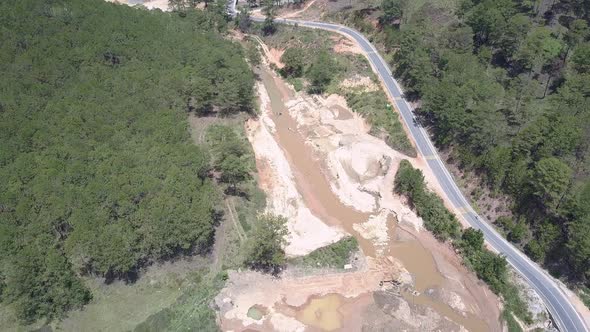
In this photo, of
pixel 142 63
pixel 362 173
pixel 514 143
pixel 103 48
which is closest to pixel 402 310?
pixel 362 173

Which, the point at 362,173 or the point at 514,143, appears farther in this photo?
the point at 362,173

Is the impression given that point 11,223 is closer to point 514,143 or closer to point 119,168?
point 119,168

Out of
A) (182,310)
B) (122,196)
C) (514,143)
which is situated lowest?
(182,310)

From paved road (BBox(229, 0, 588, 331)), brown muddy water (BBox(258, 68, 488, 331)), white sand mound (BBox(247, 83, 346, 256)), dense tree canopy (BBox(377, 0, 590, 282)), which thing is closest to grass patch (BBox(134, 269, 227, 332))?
brown muddy water (BBox(258, 68, 488, 331))

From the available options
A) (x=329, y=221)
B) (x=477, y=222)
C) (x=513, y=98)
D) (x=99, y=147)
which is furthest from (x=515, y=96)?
(x=99, y=147)

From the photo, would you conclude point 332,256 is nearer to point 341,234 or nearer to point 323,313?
point 341,234

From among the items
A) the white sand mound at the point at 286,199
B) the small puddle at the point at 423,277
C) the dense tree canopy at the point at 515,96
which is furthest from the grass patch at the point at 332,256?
the dense tree canopy at the point at 515,96
